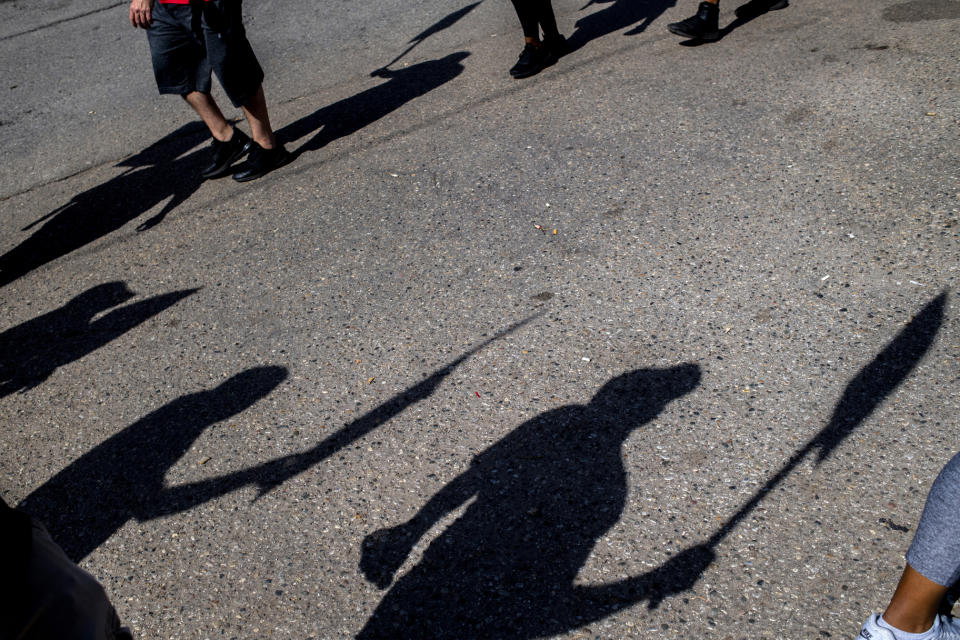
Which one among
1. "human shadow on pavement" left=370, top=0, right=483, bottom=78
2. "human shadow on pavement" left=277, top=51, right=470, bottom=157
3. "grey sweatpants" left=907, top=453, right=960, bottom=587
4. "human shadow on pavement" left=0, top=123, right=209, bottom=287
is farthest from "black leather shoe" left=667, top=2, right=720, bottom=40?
"grey sweatpants" left=907, top=453, right=960, bottom=587

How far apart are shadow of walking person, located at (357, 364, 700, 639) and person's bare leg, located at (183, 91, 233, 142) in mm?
3747

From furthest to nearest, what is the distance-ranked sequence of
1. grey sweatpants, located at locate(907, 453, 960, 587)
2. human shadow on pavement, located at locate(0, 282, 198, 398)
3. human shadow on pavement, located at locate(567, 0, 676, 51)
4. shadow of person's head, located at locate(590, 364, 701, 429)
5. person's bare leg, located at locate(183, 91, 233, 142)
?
1. human shadow on pavement, located at locate(567, 0, 676, 51)
2. person's bare leg, located at locate(183, 91, 233, 142)
3. human shadow on pavement, located at locate(0, 282, 198, 398)
4. shadow of person's head, located at locate(590, 364, 701, 429)
5. grey sweatpants, located at locate(907, 453, 960, 587)

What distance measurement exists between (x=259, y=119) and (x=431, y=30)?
2.90 meters

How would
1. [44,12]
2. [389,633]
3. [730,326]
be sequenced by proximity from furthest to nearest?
[44,12], [730,326], [389,633]

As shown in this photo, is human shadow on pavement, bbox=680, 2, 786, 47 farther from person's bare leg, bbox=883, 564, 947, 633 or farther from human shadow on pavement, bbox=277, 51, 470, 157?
person's bare leg, bbox=883, 564, 947, 633

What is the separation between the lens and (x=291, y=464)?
3.01 metres

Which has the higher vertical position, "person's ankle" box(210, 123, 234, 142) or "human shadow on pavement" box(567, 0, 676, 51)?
"person's ankle" box(210, 123, 234, 142)

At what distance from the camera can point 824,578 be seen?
2.25m

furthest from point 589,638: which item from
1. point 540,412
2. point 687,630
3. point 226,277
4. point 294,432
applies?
point 226,277

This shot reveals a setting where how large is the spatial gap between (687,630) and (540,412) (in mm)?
1050

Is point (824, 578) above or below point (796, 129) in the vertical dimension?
below

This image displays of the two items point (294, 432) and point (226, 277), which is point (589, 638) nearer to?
point (294, 432)

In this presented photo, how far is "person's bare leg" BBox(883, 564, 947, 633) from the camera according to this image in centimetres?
190

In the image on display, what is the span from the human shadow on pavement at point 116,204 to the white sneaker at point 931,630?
4.75m
